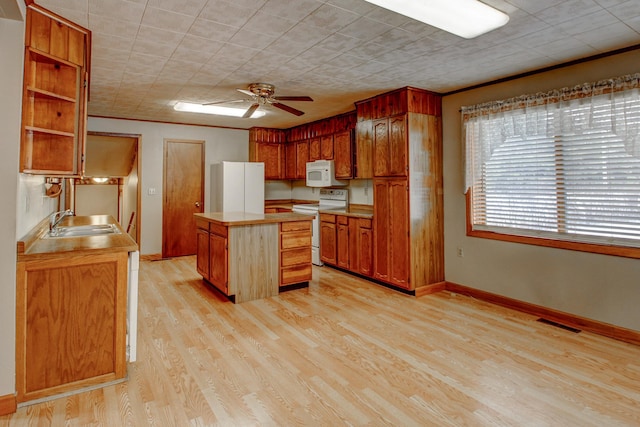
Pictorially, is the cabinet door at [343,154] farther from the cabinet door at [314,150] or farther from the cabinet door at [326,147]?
the cabinet door at [314,150]

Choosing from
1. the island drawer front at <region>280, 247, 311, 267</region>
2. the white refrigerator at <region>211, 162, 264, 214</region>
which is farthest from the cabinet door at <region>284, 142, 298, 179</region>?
the island drawer front at <region>280, 247, 311, 267</region>

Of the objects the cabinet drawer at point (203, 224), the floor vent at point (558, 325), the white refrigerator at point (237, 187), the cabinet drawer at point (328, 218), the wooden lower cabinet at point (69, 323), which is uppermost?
the white refrigerator at point (237, 187)

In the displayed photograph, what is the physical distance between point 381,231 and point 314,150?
7.58ft

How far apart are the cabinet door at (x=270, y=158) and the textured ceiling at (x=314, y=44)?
8.10 ft

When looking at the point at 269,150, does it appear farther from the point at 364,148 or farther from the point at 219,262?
the point at 219,262

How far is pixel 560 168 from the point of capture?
131 inches

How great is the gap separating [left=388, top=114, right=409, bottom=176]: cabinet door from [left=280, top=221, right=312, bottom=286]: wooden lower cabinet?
1231mm

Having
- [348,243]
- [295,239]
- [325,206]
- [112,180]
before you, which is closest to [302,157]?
[325,206]

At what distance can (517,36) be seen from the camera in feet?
8.68

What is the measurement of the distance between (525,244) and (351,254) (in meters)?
2.16

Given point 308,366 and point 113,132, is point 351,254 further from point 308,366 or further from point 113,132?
point 113,132

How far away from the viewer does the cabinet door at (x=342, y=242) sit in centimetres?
508

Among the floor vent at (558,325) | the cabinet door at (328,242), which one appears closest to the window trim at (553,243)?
the floor vent at (558,325)

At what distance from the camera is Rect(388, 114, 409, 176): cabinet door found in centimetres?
409
